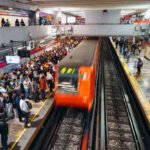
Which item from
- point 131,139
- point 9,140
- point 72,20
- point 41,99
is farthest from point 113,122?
point 72,20

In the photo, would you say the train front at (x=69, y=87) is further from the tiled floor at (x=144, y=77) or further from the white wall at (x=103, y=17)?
the white wall at (x=103, y=17)

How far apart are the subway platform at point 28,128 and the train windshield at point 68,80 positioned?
141 cm

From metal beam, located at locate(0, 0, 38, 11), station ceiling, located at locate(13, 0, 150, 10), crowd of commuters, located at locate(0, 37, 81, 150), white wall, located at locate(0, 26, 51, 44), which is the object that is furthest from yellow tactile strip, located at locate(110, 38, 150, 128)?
metal beam, located at locate(0, 0, 38, 11)

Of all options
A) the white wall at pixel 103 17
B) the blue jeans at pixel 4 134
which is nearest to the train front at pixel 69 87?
the blue jeans at pixel 4 134

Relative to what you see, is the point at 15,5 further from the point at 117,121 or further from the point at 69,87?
the point at 117,121

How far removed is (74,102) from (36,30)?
42.4 ft

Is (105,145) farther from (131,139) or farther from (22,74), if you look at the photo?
(22,74)

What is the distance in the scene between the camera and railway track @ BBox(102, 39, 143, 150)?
920 centimetres

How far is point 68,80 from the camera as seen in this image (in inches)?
396

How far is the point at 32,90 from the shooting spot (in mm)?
11812

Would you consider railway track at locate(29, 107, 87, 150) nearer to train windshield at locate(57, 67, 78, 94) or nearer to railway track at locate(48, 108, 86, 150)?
railway track at locate(48, 108, 86, 150)

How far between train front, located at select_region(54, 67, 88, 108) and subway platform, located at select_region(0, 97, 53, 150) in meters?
1.17

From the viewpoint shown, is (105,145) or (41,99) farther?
(41,99)

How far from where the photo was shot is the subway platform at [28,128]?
26.3 ft
